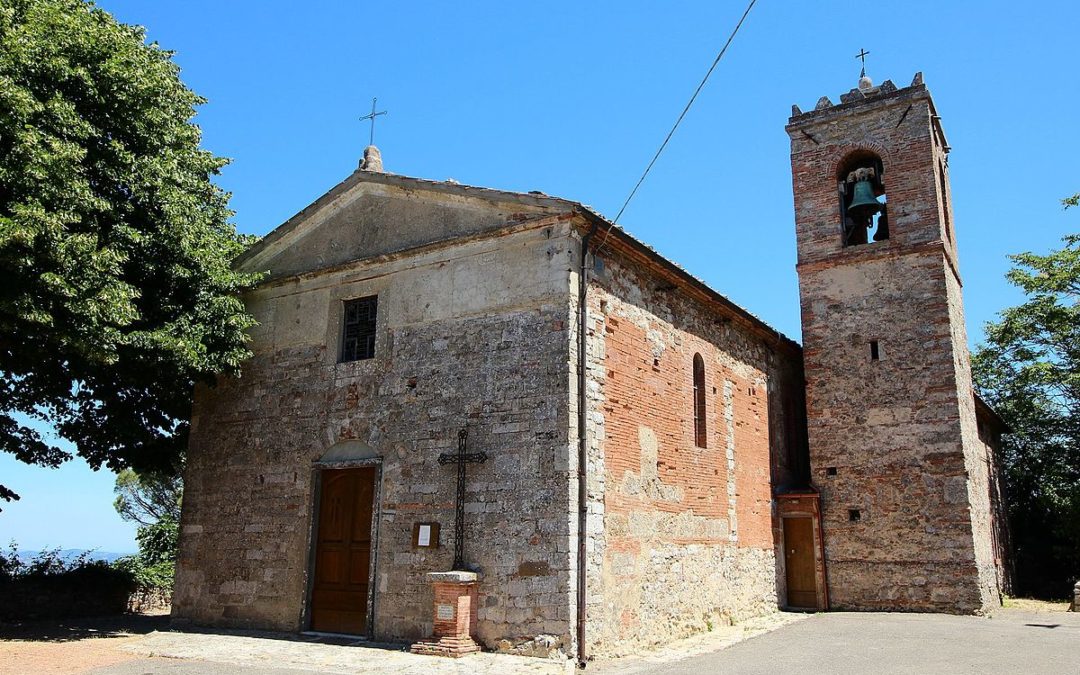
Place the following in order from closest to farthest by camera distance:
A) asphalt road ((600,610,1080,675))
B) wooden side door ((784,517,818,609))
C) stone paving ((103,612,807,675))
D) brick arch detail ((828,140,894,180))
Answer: stone paving ((103,612,807,675))
asphalt road ((600,610,1080,675))
wooden side door ((784,517,818,609))
brick arch detail ((828,140,894,180))

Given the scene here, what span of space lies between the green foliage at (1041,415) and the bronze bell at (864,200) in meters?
8.03

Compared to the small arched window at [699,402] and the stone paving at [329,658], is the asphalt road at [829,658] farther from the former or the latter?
the small arched window at [699,402]

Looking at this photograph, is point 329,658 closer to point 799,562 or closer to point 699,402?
point 699,402

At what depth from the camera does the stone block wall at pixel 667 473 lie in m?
10.7

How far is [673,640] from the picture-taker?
11875 mm

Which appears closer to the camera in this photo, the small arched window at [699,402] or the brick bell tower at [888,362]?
the small arched window at [699,402]

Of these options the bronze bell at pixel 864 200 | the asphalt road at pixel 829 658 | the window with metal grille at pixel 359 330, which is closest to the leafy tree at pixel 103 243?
the window with metal grille at pixel 359 330

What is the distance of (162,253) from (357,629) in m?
6.22

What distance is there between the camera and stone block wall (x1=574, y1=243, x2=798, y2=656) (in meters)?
10.7

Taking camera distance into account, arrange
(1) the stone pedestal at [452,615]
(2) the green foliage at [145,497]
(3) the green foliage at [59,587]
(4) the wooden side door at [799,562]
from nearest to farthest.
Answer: (1) the stone pedestal at [452,615]
(3) the green foliage at [59,587]
(4) the wooden side door at [799,562]
(2) the green foliage at [145,497]

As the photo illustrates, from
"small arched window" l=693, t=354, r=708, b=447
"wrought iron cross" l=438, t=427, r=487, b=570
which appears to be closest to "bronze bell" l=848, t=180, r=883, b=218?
"small arched window" l=693, t=354, r=708, b=447

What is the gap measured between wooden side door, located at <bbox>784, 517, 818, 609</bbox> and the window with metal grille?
953 centimetres

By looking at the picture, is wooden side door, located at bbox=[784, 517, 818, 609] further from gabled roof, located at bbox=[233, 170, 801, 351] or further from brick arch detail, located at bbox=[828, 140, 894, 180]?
brick arch detail, located at bbox=[828, 140, 894, 180]

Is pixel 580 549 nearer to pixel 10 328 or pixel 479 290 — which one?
pixel 479 290
